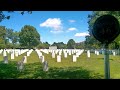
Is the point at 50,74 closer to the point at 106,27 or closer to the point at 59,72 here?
the point at 59,72

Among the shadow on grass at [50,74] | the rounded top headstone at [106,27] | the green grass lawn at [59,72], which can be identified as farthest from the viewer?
the green grass lawn at [59,72]

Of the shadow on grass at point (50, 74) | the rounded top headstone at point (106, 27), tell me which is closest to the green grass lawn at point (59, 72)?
the shadow on grass at point (50, 74)

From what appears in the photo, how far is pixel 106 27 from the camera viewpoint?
20.7ft

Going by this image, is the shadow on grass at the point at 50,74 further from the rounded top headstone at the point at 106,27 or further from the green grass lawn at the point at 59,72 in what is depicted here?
the rounded top headstone at the point at 106,27

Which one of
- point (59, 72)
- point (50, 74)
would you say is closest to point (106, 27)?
point (50, 74)

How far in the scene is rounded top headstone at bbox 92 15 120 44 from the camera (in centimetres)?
629

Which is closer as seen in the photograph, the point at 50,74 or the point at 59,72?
the point at 50,74

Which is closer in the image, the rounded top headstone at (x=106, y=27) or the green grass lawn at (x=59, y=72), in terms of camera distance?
the rounded top headstone at (x=106, y=27)

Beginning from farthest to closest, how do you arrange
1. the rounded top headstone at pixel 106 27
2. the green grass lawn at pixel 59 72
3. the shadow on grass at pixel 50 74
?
the green grass lawn at pixel 59 72 → the shadow on grass at pixel 50 74 → the rounded top headstone at pixel 106 27

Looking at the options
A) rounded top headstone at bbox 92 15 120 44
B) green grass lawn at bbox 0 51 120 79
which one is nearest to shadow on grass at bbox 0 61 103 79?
green grass lawn at bbox 0 51 120 79

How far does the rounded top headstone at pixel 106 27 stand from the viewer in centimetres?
629

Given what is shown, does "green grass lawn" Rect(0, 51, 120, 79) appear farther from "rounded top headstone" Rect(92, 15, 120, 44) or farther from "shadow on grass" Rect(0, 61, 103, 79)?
"rounded top headstone" Rect(92, 15, 120, 44)
